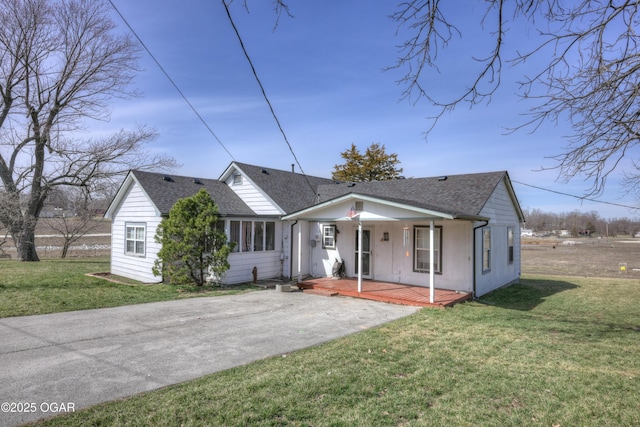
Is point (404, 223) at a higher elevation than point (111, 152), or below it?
below

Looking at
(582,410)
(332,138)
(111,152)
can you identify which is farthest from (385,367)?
(111,152)

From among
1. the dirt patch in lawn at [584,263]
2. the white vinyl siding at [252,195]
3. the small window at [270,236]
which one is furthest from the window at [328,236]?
the dirt patch in lawn at [584,263]

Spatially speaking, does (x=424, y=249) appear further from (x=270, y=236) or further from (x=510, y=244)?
(x=270, y=236)

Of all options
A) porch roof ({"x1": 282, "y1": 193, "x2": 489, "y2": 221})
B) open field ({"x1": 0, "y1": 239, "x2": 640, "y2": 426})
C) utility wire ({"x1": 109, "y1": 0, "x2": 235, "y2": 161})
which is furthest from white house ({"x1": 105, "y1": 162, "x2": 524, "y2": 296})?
open field ({"x1": 0, "y1": 239, "x2": 640, "y2": 426})

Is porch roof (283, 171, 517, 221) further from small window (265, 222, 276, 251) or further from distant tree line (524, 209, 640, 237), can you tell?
distant tree line (524, 209, 640, 237)

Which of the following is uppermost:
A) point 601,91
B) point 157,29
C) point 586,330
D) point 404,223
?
point 157,29

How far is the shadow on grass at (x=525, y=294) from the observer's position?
10.9 meters

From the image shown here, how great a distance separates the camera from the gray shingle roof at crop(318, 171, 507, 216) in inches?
469

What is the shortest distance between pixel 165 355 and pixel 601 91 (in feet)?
22.6

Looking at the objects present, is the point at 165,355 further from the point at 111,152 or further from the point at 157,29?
the point at 111,152

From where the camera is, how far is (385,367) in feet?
17.1

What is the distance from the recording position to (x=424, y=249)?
40.4ft

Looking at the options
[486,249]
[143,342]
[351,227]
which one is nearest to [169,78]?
[143,342]

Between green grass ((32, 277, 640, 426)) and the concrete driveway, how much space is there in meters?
0.52
